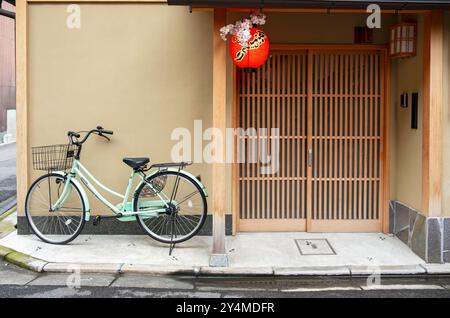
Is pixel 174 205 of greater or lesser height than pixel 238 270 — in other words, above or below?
above

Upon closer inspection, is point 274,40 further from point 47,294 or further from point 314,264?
point 47,294

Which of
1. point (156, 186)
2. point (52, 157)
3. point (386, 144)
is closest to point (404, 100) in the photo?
point (386, 144)

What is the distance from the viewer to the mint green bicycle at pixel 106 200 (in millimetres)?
8836

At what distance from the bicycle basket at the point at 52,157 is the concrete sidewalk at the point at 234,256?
125cm

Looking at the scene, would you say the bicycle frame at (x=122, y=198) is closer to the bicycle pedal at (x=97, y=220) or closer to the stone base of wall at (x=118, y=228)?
the bicycle pedal at (x=97, y=220)

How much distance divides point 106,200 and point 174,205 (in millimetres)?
1230

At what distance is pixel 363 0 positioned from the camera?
23.9 feet

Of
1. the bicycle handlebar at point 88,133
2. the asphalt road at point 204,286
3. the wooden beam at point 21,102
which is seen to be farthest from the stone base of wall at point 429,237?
the wooden beam at point 21,102

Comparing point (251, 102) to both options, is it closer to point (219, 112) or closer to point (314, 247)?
point (219, 112)

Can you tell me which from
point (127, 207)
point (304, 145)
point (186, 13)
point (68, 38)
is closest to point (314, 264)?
point (304, 145)

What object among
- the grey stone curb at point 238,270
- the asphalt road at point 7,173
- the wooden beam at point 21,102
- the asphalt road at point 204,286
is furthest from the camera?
the asphalt road at point 7,173

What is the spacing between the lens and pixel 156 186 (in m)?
8.90

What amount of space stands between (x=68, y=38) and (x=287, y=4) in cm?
396

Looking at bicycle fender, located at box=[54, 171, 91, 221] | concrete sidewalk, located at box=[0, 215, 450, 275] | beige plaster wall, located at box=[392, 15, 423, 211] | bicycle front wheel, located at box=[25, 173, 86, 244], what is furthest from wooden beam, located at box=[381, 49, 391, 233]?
bicycle front wheel, located at box=[25, 173, 86, 244]
